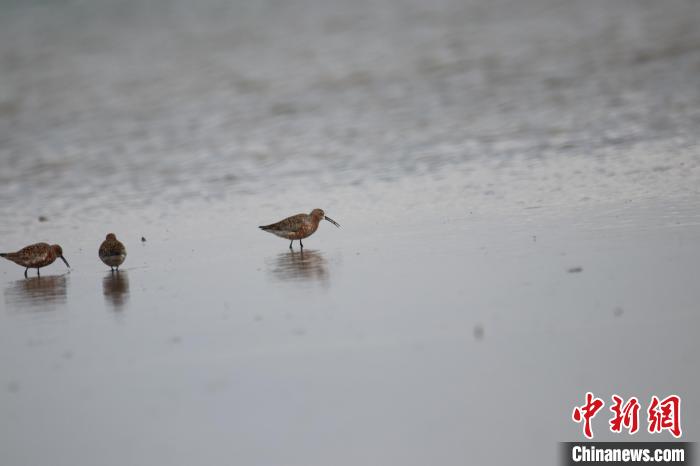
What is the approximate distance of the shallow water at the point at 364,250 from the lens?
5586mm

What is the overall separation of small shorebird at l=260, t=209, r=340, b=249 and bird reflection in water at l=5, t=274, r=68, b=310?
2037 mm

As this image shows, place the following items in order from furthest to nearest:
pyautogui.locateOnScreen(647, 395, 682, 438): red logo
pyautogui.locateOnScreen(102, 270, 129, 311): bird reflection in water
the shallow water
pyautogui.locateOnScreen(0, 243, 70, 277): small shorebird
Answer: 1. pyautogui.locateOnScreen(0, 243, 70, 277): small shorebird
2. pyautogui.locateOnScreen(102, 270, 129, 311): bird reflection in water
3. the shallow water
4. pyautogui.locateOnScreen(647, 395, 682, 438): red logo

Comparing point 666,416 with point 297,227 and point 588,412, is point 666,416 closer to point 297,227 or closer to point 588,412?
point 588,412

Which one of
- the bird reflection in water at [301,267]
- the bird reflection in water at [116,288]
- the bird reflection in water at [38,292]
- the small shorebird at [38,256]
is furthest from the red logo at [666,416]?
the small shorebird at [38,256]

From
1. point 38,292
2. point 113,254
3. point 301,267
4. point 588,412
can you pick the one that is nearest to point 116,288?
point 38,292

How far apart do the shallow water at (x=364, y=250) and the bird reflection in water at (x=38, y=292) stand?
0.15 ft

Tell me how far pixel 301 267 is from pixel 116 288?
5.03ft

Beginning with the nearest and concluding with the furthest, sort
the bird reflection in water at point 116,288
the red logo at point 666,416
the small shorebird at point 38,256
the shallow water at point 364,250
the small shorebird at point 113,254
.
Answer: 1. the red logo at point 666,416
2. the shallow water at point 364,250
3. the bird reflection in water at point 116,288
4. the small shorebird at point 113,254
5. the small shorebird at point 38,256

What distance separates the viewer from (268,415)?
565cm

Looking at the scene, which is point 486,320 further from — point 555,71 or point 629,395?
point 555,71

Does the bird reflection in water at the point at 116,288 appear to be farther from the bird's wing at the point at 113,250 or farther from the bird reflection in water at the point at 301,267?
the bird reflection in water at the point at 301,267

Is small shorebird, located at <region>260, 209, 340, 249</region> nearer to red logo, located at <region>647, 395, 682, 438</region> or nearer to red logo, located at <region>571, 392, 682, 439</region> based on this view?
red logo, located at <region>571, 392, 682, 439</region>

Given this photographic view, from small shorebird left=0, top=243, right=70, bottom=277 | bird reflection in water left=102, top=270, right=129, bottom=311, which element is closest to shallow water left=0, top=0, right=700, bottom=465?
bird reflection in water left=102, top=270, right=129, bottom=311

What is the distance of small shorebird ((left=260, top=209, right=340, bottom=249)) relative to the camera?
421 inches
